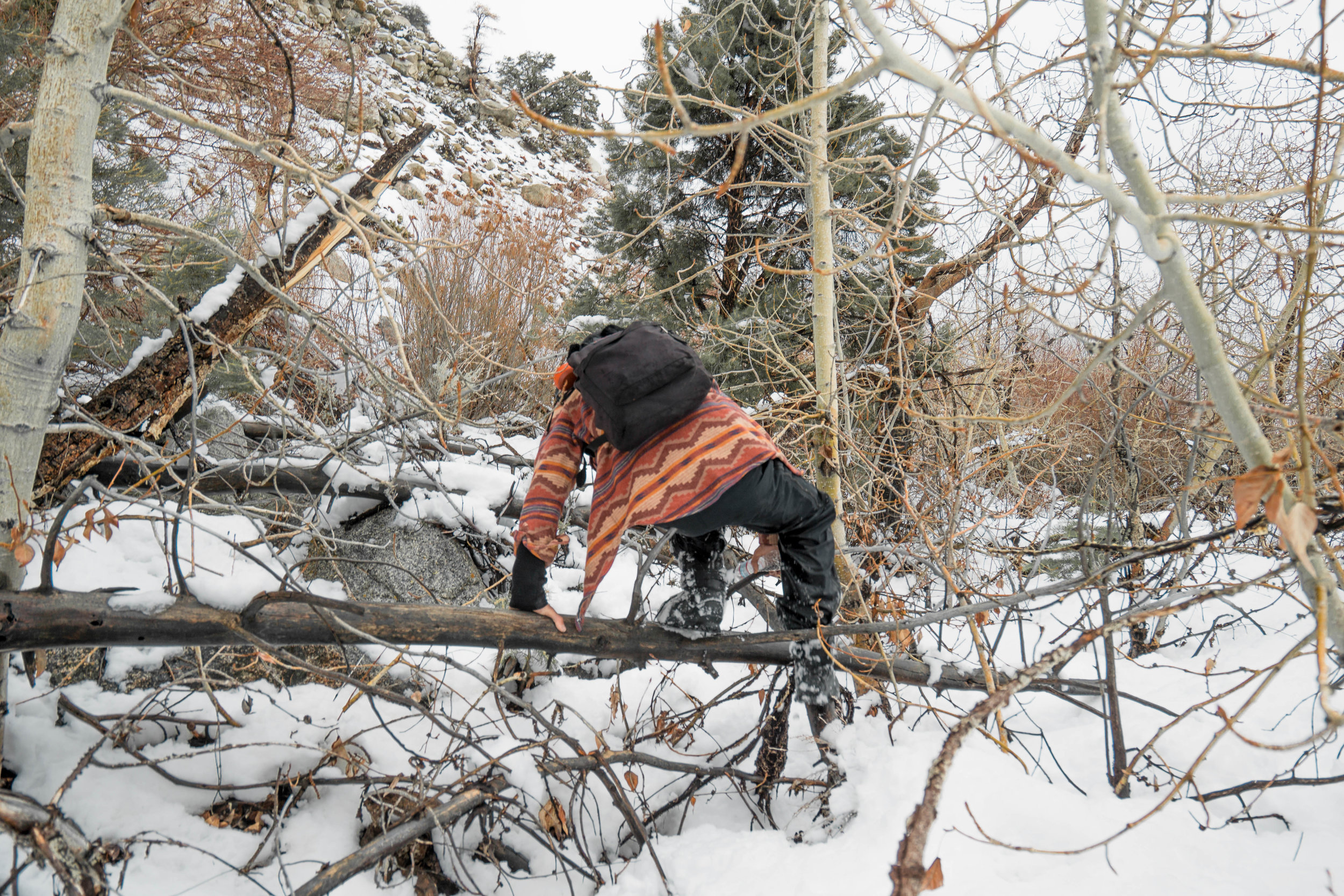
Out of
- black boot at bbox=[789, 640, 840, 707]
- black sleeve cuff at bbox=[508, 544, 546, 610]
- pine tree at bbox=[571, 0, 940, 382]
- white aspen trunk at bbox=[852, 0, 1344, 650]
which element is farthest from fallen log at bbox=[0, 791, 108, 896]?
pine tree at bbox=[571, 0, 940, 382]

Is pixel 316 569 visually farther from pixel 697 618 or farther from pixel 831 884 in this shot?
pixel 831 884

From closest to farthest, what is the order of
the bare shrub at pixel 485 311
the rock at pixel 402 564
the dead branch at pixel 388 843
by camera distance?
the dead branch at pixel 388 843, the rock at pixel 402 564, the bare shrub at pixel 485 311

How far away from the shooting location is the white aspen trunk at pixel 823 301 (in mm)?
2805

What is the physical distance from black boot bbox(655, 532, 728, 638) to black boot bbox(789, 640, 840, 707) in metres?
0.30

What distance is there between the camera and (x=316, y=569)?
3.59 meters

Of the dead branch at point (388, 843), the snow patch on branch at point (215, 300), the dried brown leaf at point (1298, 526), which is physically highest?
the snow patch on branch at point (215, 300)

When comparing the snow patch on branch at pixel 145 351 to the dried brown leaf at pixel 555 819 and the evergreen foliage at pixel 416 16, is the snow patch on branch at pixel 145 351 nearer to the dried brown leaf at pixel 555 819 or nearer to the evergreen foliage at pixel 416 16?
the dried brown leaf at pixel 555 819

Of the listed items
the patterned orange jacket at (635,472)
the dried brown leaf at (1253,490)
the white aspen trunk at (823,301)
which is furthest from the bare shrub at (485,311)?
the dried brown leaf at (1253,490)

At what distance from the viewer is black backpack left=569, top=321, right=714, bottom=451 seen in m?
1.91

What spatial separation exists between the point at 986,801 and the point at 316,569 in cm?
336

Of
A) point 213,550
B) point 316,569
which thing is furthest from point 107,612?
point 316,569

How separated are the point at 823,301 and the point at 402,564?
103 inches

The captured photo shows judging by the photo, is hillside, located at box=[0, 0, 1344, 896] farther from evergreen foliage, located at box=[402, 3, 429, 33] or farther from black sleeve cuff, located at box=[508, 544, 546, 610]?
evergreen foliage, located at box=[402, 3, 429, 33]

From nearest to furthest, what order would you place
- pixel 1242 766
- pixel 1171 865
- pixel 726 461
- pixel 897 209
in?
pixel 897 209, pixel 1171 865, pixel 726 461, pixel 1242 766
